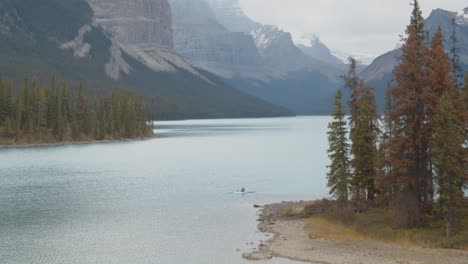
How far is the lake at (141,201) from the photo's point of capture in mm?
52812

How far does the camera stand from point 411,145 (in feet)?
173

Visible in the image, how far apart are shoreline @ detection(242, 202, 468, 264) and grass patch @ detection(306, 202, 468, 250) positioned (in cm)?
101

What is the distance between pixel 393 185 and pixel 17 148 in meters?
146

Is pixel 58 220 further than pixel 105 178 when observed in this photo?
No

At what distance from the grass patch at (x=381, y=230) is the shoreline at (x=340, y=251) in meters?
1.01

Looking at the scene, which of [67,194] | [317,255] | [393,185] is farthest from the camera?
[67,194]

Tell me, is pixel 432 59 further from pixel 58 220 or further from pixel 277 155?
pixel 277 155

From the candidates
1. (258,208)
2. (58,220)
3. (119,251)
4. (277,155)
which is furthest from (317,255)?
(277,155)

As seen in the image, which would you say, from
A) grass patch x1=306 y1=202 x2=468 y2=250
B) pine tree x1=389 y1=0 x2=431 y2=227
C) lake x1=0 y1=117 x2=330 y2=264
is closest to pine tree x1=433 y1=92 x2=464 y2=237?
grass patch x1=306 y1=202 x2=468 y2=250

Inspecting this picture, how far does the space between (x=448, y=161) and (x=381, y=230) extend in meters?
9.00

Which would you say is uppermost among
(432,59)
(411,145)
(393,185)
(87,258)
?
(432,59)

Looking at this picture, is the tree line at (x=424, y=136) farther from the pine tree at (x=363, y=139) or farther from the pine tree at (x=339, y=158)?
the pine tree at (x=363, y=139)

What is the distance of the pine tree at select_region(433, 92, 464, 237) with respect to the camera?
159 ft

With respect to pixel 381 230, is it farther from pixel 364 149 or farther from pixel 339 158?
pixel 364 149
